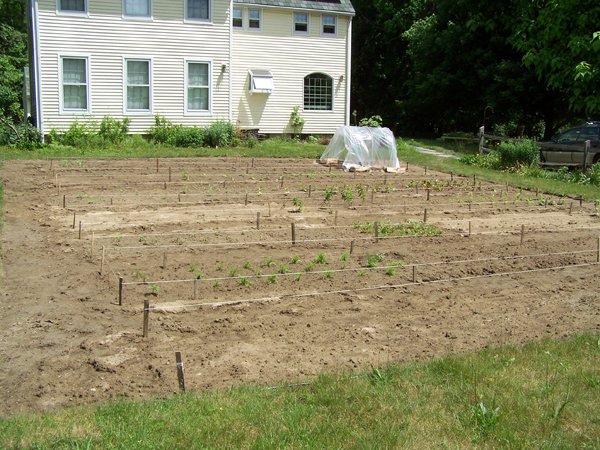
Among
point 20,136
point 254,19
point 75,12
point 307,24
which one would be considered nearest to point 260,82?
point 254,19

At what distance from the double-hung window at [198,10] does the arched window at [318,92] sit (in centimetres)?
494

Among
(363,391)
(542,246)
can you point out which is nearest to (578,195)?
(542,246)

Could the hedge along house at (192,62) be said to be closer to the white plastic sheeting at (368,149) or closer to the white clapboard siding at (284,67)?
the white clapboard siding at (284,67)

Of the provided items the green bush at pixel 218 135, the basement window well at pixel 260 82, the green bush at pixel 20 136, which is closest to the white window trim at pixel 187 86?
the green bush at pixel 218 135

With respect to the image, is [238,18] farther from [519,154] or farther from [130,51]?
[519,154]

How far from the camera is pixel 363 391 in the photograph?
5062 millimetres

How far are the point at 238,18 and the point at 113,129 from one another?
669 cm

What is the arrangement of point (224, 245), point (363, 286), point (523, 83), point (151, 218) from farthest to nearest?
point (523, 83), point (151, 218), point (224, 245), point (363, 286)

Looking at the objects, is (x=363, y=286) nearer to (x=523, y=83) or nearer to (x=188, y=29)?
(x=188, y=29)

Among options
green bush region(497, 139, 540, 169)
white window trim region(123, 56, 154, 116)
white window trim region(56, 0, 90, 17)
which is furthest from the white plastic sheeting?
white window trim region(56, 0, 90, 17)

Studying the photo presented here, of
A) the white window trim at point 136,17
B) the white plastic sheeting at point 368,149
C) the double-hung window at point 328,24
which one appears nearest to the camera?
the white plastic sheeting at point 368,149

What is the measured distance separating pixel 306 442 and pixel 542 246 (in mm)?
7223

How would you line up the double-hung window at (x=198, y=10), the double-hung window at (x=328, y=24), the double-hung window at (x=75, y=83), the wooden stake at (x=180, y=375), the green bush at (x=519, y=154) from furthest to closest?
the double-hung window at (x=328, y=24) → the double-hung window at (x=198, y=10) → the double-hung window at (x=75, y=83) → the green bush at (x=519, y=154) → the wooden stake at (x=180, y=375)

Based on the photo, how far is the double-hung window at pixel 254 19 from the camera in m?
26.3
